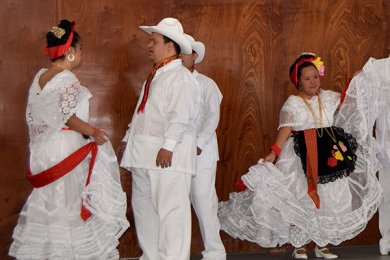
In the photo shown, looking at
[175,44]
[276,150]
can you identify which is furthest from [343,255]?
[175,44]

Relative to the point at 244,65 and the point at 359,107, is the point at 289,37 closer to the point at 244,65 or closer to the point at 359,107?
the point at 244,65

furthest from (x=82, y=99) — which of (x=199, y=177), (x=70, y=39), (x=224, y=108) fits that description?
(x=224, y=108)

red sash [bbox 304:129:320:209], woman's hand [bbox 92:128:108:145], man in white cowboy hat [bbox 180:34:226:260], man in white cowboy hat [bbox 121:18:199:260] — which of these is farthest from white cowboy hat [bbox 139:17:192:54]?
red sash [bbox 304:129:320:209]

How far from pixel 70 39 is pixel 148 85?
60cm

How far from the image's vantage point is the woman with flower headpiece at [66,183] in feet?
15.3

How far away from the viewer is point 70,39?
16.2 feet

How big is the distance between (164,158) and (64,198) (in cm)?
69

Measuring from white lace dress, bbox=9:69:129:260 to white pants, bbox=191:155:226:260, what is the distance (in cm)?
94

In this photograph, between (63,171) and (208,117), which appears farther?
(208,117)

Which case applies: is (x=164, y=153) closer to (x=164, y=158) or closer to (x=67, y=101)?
(x=164, y=158)

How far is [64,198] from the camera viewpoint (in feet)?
15.5

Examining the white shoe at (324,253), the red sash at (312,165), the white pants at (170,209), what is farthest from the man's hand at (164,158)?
the white shoe at (324,253)

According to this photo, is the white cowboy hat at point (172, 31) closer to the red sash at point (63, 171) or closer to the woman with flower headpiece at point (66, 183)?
the woman with flower headpiece at point (66, 183)

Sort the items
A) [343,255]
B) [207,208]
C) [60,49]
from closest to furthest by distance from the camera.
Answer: [60,49] → [207,208] → [343,255]
